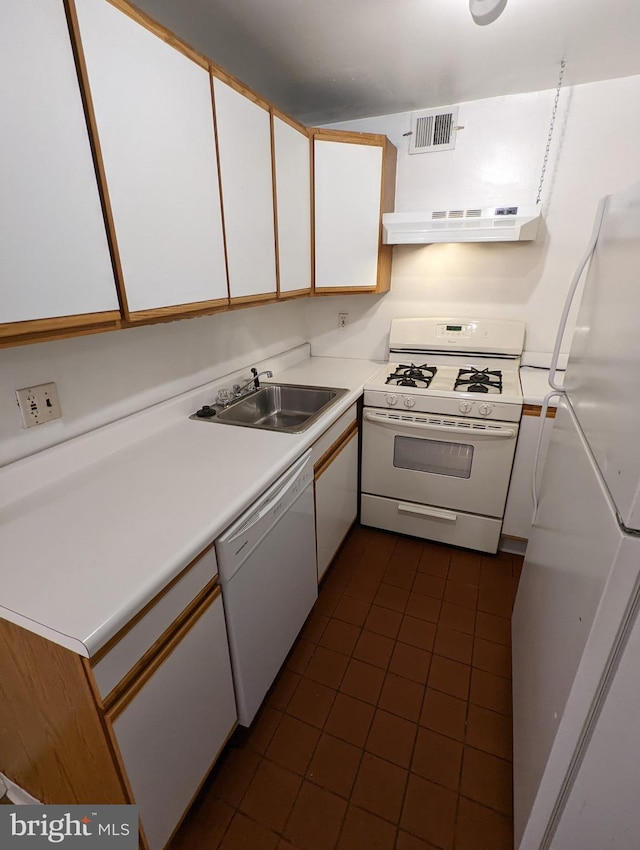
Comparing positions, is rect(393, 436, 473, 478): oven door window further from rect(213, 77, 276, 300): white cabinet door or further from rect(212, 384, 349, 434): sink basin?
rect(213, 77, 276, 300): white cabinet door

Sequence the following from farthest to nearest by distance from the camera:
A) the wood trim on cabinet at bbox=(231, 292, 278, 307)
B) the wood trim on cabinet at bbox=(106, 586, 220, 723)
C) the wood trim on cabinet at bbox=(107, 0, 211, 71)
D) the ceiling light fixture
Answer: the wood trim on cabinet at bbox=(231, 292, 278, 307) → the ceiling light fixture → the wood trim on cabinet at bbox=(107, 0, 211, 71) → the wood trim on cabinet at bbox=(106, 586, 220, 723)

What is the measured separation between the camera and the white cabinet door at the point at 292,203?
5.89 feet

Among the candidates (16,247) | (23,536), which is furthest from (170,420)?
(16,247)

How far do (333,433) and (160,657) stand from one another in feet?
3.73

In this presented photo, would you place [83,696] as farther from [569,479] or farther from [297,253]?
[297,253]

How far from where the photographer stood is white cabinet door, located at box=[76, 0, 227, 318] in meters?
1.00

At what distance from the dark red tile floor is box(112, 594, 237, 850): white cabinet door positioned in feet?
0.73

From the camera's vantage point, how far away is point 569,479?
104 cm

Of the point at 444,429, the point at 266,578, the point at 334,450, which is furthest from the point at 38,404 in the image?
the point at 444,429

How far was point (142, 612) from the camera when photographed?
0.85 m

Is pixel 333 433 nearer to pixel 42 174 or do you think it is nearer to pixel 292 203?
pixel 292 203

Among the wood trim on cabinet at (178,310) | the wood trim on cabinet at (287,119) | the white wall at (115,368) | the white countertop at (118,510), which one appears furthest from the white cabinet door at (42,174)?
the wood trim on cabinet at (287,119)

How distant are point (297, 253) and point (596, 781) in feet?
6.98

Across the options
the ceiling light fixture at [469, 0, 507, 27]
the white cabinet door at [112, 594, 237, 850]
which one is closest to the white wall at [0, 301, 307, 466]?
the white cabinet door at [112, 594, 237, 850]
